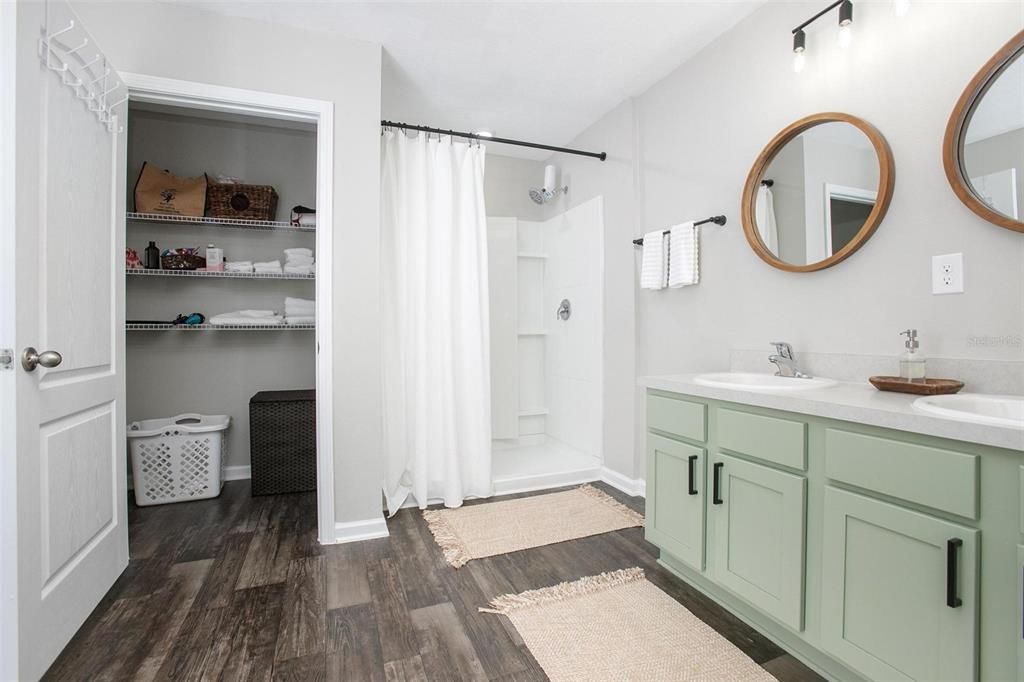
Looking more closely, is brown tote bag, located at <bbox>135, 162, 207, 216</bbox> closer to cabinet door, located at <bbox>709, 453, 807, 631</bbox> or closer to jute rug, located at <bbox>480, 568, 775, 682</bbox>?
jute rug, located at <bbox>480, 568, 775, 682</bbox>

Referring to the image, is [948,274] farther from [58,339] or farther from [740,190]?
[58,339]

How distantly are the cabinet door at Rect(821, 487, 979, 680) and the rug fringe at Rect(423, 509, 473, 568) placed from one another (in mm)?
1358

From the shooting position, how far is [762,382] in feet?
6.40

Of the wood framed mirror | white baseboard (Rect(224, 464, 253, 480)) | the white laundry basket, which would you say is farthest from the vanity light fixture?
white baseboard (Rect(224, 464, 253, 480))

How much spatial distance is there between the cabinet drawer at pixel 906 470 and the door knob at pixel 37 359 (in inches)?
86.4

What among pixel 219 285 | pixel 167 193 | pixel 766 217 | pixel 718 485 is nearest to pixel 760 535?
pixel 718 485

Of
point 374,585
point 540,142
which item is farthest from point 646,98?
point 374,585

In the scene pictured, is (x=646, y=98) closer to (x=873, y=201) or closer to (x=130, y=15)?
(x=873, y=201)

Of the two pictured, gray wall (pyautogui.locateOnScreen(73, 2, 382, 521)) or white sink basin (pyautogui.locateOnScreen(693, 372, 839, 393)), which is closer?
white sink basin (pyautogui.locateOnScreen(693, 372, 839, 393))

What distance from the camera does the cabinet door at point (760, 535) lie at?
1.43 m

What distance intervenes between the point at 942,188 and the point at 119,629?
304 centimetres

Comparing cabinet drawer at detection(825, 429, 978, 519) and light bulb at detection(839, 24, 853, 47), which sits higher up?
light bulb at detection(839, 24, 853, 47)

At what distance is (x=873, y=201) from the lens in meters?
1.70

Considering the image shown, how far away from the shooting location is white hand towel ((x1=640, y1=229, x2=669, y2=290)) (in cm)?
263
